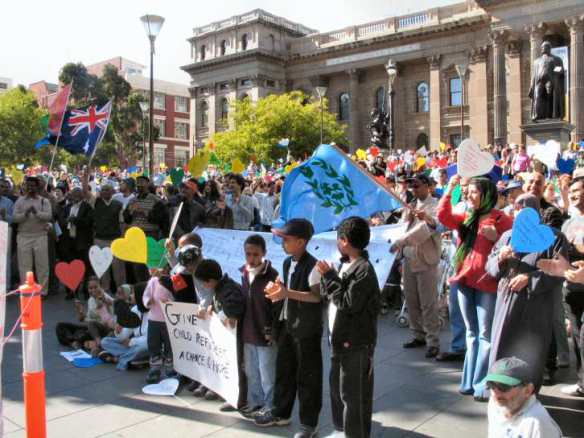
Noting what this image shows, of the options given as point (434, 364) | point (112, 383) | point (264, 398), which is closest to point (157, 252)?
point (112, 383)

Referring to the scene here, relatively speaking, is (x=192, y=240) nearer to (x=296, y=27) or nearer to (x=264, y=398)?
(x=264, y=398)

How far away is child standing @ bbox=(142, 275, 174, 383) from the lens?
579 centimetres

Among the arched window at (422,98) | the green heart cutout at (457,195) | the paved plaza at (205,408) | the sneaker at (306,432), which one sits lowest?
the paved plaza at (205,408)

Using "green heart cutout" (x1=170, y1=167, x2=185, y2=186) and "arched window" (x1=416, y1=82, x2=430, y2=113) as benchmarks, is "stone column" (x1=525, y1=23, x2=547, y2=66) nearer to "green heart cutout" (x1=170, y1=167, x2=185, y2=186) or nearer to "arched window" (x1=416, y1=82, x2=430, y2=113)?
"arched window" (x1=416, y1=82, x2=430, y2=113)

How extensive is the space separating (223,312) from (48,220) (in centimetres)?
640

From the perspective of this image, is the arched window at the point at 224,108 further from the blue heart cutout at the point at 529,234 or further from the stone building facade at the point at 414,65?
the blue heart cutout at the point at 529,234

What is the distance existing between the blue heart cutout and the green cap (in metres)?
1.29

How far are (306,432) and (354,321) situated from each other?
104 cm

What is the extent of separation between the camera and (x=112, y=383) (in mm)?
5895

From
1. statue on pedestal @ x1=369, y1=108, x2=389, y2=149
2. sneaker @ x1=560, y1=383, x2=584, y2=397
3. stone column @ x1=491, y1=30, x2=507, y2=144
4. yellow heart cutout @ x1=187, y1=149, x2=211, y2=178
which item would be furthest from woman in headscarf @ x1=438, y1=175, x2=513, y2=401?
stone column @ x1=491, y1=30, x2=507, y2=144

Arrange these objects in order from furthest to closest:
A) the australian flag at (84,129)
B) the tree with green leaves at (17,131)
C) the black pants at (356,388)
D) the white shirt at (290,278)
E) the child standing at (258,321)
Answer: the tree with green leaves at (17,131) → the australian flag at (84,129) → the child standing at (258,321) → the white shirt at (290,278) → the black pants at (356,388)

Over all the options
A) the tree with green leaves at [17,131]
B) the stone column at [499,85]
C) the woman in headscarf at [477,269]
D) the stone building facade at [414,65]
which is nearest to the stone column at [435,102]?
the stone building facade at [414,65]

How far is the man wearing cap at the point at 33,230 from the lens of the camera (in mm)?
9938

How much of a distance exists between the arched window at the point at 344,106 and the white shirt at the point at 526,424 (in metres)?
55.6
